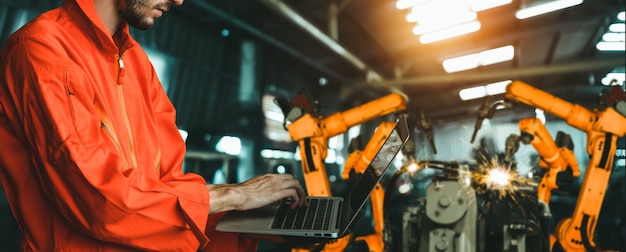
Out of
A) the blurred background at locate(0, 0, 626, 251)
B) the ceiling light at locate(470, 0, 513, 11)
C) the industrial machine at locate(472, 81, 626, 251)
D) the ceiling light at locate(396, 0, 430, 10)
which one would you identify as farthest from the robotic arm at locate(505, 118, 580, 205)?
the ceiling light at locate(396, 0, 430, 10)

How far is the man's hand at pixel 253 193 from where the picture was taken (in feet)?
3.11

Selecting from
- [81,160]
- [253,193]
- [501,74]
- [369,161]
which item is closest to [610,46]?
[501,74]

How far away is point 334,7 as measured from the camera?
177 inches

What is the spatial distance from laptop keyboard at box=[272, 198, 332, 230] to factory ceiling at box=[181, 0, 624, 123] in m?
2.54

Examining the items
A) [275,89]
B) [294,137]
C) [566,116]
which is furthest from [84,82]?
[275,89]

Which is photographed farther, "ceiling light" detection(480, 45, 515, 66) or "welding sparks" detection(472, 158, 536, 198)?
"ceiling light" detection(480, 45, 515, 66)

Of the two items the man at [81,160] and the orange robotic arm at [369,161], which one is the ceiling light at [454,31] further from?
the man at [81,160]

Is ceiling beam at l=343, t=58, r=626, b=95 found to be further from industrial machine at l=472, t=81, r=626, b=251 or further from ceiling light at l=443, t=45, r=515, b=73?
industrial machine at l=472, t=81, r=626, b=251

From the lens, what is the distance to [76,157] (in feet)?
2.49

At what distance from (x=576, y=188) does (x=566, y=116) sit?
1.64 metres

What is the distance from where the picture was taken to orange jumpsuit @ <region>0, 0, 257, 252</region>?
776mm

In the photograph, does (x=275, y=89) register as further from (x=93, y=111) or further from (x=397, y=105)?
(x=93, y=111)

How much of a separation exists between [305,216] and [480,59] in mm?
3766

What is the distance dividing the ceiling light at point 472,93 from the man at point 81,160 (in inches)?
135
